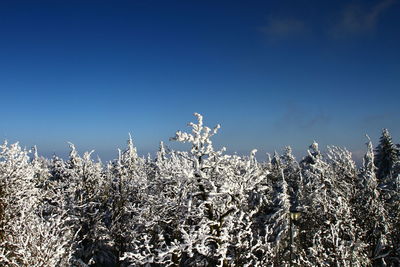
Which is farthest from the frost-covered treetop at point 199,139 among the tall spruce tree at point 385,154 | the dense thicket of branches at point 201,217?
the tall spruce tree at point 385,154

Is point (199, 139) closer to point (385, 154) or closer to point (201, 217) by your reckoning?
point (201, 217)

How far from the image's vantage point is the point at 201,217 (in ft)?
41.3

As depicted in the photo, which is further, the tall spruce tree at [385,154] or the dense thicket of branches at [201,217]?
the tall spruce tree at [385,154]

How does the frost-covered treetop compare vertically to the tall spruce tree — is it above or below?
below

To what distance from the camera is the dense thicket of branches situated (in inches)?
483

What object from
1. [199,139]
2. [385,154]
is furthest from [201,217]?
[385,154]

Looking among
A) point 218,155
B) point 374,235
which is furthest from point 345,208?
point 218,155

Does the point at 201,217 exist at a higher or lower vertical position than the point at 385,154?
lower

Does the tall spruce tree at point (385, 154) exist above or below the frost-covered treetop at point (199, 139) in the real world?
above

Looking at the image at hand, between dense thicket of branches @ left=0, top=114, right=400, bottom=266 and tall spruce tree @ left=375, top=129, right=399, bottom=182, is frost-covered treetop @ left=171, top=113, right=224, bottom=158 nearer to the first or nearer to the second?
dense thicket of branches @ left=0, top=114, right=400, bottom=266

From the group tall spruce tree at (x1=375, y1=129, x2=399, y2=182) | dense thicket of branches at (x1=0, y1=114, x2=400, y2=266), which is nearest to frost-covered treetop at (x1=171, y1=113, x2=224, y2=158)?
dense thicket of branches at (x1=0, y1=114, x2=400, y2=266)

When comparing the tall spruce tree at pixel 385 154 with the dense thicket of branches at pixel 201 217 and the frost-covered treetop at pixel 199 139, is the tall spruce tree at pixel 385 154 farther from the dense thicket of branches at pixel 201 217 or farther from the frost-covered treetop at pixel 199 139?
the frost-covered treetop at pixel 199 139

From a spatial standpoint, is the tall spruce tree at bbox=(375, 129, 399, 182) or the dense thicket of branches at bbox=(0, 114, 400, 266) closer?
the dense thicket of branches at bbox=(0, 114, 400, 266)

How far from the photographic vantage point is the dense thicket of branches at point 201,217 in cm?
1227
